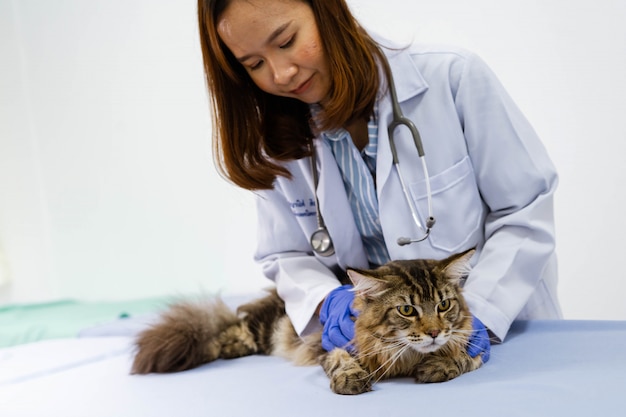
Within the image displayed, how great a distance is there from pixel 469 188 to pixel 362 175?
0.29m

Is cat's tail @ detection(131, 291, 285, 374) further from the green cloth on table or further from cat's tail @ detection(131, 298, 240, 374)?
the green cloth on table

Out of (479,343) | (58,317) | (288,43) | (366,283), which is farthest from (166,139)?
(479,343)

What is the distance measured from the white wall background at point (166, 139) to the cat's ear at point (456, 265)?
1.38 meters

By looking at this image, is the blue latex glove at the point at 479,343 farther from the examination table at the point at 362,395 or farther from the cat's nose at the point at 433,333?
the cat's nose at the point at 433,333

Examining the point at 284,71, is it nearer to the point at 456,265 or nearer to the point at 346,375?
the point at 456,265

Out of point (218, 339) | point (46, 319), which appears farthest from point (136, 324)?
point (218, 339)

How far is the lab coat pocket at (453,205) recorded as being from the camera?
5.28ft

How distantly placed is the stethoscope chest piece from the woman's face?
421 millimetres

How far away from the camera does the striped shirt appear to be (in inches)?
65.4

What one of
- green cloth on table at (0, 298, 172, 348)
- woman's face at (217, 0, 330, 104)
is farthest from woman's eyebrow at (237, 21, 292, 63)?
green cloth on table at (0, 298, 172, 348)

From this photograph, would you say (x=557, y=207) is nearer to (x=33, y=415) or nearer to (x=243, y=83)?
(x=243, y=83)

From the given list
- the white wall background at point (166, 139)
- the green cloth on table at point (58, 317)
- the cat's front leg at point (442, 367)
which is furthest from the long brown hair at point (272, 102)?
the white wall background at point (166, 139)

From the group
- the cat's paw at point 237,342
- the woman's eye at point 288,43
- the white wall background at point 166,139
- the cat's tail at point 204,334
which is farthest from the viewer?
the white wall background at point 166,139

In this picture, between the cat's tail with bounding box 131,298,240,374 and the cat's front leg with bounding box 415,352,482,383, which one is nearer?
the cat's front leg with bounding box 415,352,482,383
